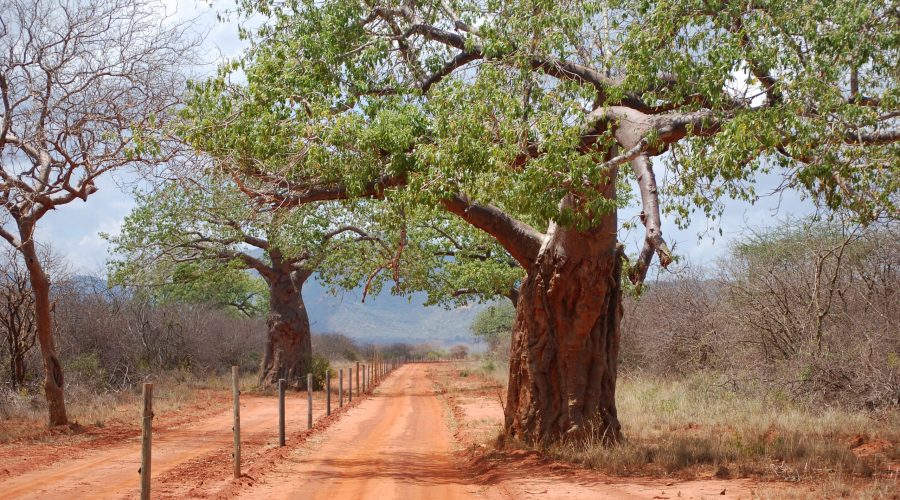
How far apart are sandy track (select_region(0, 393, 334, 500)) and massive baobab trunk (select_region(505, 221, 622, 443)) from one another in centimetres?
419

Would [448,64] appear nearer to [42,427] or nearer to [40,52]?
[40,52]

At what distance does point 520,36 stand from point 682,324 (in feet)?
42.2

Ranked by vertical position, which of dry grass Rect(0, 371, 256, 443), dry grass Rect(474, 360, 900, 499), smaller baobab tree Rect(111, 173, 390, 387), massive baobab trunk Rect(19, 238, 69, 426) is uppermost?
smaller baobab tree Rect(111, 173, 390, 387)

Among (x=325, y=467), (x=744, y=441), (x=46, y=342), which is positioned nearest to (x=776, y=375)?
(x=744, y=441)

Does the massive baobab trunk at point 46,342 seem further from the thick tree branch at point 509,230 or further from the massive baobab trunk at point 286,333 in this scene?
the massive baobab trunk at point 286,333

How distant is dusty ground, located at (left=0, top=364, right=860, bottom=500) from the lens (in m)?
8.57

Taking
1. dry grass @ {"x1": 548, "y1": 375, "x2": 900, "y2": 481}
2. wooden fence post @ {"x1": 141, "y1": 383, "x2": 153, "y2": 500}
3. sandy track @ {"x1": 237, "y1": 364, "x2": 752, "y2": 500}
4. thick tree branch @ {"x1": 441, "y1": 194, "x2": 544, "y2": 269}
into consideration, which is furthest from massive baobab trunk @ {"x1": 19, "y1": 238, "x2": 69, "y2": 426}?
wooden fence post @ {"x1": 141, "y1": 383, "x2": 153, "y2": 500}

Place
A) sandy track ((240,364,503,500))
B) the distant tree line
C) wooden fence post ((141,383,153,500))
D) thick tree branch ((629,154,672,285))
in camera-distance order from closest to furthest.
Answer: wooden fence post ((141,383,153,500)) → sandy track ((240,364,503,500)) → thick tree branch ((629,154,672,285)) → the distant tree line

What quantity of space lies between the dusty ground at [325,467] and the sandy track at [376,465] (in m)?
0.01

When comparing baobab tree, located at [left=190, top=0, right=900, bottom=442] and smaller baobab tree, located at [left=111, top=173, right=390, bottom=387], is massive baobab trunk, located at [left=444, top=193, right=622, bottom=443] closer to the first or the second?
baobab tree, located at [left=190, top=0, right=900, bottom=442]

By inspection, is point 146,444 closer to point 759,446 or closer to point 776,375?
point 759,446

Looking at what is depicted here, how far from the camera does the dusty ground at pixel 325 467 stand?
28.1ft

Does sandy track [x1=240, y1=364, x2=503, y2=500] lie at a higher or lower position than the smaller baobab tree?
lower

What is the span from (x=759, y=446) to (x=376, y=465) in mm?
4832
